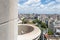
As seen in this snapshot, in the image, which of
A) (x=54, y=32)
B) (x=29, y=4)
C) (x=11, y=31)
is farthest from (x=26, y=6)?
(x=11, y=31)

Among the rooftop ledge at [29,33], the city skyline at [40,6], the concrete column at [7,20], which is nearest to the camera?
the concrete column at [7,20]

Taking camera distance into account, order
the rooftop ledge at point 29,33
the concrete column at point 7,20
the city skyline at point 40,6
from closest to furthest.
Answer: the concrete column at point 7,20 → the rooftop ledge at point 29,33 → the city skyline at point 40,6

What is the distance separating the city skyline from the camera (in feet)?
6.61

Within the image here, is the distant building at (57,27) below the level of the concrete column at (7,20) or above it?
below

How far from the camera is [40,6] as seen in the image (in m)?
2.06

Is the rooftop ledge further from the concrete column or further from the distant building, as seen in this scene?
the distant building

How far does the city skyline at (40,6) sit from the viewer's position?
2.01 metres

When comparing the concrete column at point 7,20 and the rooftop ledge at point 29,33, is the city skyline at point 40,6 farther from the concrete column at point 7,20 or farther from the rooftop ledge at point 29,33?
the concrete column at point 7,20

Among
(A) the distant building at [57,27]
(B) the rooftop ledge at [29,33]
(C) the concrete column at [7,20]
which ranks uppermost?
(C) the concrete column at [7,20]

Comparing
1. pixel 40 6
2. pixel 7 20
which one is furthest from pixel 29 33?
pixel 40 6

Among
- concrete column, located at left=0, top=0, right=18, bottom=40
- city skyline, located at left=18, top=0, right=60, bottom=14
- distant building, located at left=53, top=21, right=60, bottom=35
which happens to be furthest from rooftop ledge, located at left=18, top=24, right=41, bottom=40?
distant building, located at left=53, top=21, right=60, bottom=35

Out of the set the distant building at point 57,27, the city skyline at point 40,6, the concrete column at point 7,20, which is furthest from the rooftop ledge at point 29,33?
the distant building at point 57,27

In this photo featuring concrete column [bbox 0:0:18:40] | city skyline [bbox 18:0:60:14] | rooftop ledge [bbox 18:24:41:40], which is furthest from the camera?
city skyline [bbox 18:0:60:14]

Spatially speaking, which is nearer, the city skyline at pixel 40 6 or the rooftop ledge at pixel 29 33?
the rooftop ledge at pixel 29 33
